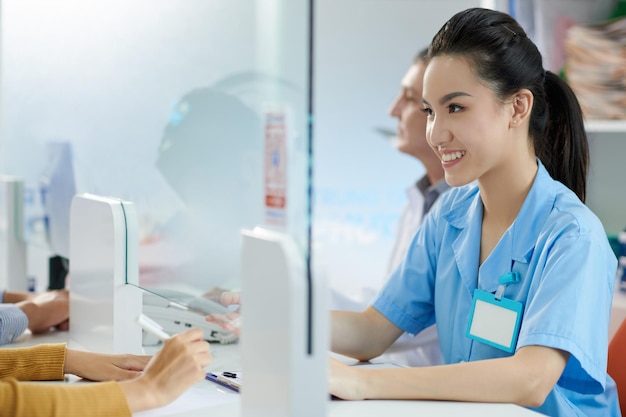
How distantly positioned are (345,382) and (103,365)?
44cm

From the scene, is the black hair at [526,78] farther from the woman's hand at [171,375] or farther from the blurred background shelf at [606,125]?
the blurred background shelf at [606,125]

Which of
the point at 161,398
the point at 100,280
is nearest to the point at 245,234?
the point at 161,398

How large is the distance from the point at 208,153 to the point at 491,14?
0.60 meters

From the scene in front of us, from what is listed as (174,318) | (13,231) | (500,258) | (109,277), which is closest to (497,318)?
(500,258)

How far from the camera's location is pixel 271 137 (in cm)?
98

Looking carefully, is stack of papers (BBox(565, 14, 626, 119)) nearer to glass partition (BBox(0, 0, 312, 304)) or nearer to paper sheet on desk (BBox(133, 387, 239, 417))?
glass partition (BBox(0, 0, 312, 304))

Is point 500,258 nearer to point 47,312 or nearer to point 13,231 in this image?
point 47,312

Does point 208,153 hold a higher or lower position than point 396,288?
higher

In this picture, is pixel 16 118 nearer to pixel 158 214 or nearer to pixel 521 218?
pixel 158 214

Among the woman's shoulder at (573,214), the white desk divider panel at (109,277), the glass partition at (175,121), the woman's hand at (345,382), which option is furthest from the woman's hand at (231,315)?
the woman's shoulder at (573,214)

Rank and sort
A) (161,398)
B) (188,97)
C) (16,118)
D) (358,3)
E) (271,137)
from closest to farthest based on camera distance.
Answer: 1. (271,137)
2. (161,398)
3. (188,97)
4. (16,118)
5. (358,3)

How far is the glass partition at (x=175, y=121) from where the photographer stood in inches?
38.5

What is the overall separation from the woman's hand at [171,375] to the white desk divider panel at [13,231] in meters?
1.45

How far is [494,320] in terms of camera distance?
1457mm
